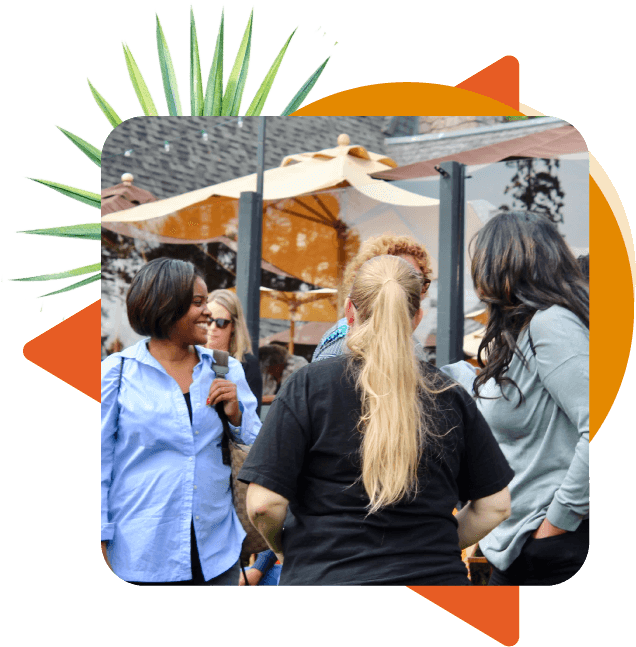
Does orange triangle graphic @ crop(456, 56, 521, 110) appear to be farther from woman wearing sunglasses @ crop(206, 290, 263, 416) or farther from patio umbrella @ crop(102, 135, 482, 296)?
woman wearing sunglasses @ crop(206, 290, 263, 416)

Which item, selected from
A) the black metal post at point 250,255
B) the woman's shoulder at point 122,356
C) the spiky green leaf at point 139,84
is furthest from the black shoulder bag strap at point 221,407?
the spiky green leaf at point 139,84

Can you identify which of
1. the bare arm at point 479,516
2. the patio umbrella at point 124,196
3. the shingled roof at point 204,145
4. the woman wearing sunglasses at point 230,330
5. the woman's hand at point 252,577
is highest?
the shingled roof at point 204,145

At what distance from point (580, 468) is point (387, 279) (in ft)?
4.00

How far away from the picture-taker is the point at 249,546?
3.54 metres

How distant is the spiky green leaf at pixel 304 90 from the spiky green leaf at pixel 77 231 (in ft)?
3.40

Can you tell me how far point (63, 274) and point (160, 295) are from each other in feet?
2.09

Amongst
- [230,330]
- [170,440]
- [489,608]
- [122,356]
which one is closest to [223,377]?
[230,330]

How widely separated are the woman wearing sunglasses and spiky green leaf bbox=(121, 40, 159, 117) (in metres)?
0.96

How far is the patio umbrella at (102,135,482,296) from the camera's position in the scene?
3584 millimetres

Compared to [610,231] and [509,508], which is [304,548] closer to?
[509,508]

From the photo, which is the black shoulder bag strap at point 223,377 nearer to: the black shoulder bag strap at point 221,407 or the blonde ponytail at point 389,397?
the black shoulder bag strap at point 221,407

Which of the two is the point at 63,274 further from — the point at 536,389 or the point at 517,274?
the point at 536,389

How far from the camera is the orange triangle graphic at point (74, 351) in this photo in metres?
3.67

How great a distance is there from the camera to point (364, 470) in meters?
3.03
